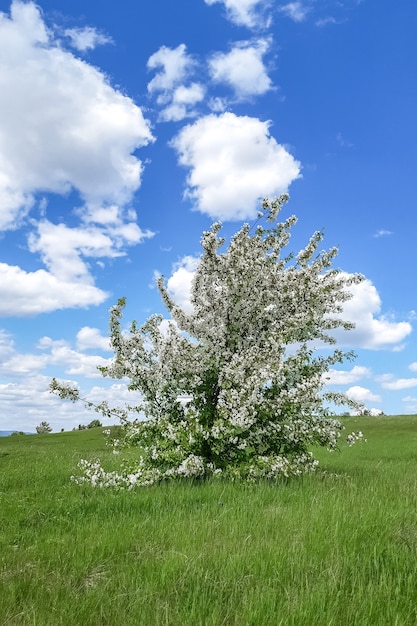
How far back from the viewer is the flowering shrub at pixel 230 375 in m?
13.8

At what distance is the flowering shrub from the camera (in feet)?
45.1

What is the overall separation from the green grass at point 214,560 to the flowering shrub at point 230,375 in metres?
2.27

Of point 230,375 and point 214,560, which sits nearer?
point 214,560

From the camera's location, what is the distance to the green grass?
5.40m

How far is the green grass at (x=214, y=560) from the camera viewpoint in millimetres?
5402

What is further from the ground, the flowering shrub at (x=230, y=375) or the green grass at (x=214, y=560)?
the flowering shrub at (x=230, y=375)

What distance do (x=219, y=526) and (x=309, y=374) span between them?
25.8 ft

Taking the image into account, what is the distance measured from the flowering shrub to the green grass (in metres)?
2.27

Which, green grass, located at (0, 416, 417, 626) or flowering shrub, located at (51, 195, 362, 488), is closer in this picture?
green grass, located at (0, 416, 417, 626)

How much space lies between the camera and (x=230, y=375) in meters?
14.0

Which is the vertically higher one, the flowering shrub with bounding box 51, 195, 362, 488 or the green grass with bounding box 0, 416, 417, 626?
the flowering shrub with bounding box 51, 195, 362, 488

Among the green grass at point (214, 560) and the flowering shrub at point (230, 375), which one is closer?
the green grass at point (214, 560)

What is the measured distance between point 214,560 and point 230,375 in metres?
7.54

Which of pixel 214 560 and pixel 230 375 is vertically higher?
pixel 230 375
